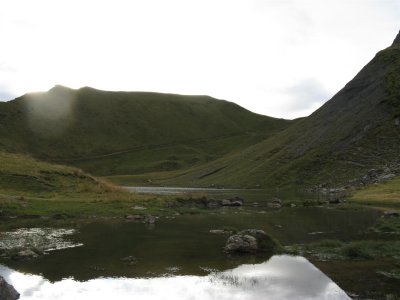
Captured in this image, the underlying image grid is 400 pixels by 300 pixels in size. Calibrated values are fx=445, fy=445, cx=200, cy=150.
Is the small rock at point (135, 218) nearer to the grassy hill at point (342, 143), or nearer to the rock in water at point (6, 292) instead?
the rock in water at point (6, 292)

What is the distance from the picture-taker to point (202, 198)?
2584 inches

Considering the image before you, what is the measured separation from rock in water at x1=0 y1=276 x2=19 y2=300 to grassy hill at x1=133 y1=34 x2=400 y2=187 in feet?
300

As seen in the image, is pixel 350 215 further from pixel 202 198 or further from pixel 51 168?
pixel 51 168

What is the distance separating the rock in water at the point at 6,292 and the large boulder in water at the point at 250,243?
545 inches

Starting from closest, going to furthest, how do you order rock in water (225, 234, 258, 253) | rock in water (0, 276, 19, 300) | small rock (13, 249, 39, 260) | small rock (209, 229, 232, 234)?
1. rock in water (0, 276, 19, 300)
2. small rock (13, 249, 39, 260)
3. rock in water (225, 234, 258, 253)
4. small rock (209, 229, 232, 234)

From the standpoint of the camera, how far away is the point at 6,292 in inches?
683

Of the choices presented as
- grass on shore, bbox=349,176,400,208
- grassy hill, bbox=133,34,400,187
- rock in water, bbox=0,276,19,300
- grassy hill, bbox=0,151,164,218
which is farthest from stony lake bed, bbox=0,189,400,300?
grassy hill, bbox=133,34,400,187

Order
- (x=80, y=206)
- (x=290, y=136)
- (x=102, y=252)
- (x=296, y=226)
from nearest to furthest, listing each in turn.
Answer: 1. (x=102, y=252)
2. (x=296, y=226)
3. (x=80, y=206)
4. (x=290, y=136)

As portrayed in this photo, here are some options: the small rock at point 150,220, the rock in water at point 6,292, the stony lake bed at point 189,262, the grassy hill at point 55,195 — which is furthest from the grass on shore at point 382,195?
the rock in water at point 6,292

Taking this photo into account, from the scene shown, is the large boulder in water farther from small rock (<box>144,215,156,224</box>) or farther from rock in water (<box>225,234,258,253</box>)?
small rock (<box>144,215,156,224</box>)

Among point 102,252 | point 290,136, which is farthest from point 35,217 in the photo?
point 290,136

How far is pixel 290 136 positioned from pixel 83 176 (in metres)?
106

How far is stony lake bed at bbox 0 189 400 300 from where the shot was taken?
19.6m

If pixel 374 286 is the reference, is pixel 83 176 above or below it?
above
